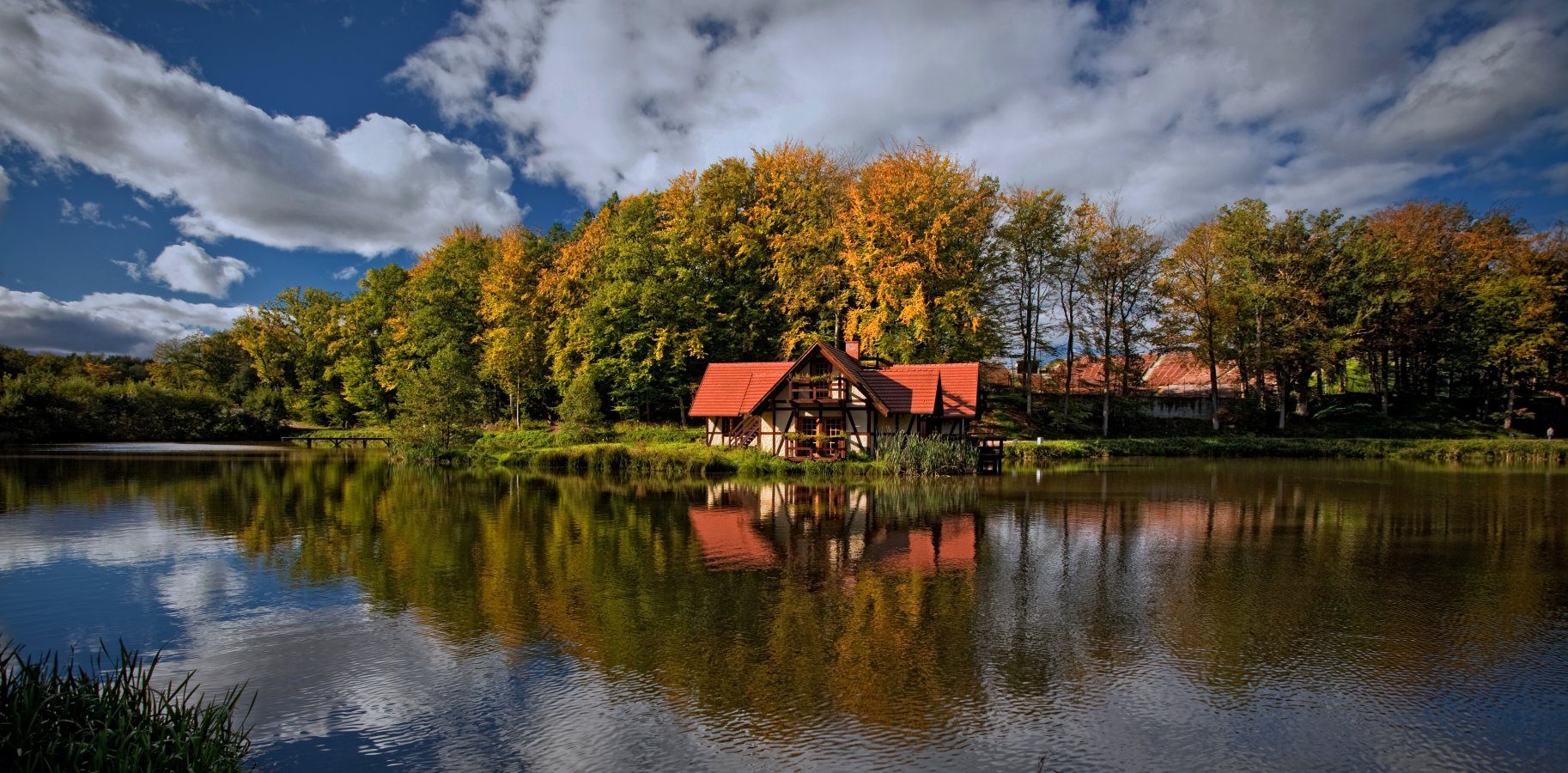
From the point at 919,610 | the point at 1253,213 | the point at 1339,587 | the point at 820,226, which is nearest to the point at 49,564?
the point at 919,610

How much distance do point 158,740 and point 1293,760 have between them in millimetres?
7770

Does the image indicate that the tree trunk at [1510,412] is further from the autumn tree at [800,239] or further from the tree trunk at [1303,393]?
the autumn tree at [800,239]

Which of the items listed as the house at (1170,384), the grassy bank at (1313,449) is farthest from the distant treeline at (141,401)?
the house at (1170,384)

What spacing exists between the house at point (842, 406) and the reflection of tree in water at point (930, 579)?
826cm

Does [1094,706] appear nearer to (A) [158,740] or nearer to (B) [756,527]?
(A) [158,740]

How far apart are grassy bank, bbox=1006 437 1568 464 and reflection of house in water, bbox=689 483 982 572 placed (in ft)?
49.4

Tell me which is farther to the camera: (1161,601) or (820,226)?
→ (820,226)

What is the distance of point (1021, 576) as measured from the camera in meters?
10.8

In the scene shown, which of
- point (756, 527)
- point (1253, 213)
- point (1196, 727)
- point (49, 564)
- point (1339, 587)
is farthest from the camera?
point (1253, 213)

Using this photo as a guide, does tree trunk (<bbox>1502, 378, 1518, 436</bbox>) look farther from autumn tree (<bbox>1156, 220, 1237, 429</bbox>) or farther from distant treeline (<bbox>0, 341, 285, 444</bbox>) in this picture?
distant treeline (<bbox>0, 341, 285, 444</bbox>)

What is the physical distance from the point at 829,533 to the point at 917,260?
816 inches

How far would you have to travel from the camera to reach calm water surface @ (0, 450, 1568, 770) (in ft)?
19.1

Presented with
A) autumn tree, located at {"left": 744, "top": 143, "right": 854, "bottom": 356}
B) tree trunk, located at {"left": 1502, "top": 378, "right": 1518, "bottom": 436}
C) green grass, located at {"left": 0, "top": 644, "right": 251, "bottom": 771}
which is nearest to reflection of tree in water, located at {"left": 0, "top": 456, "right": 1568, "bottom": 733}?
green grass, located at {"left": 0, "top": 644, "right": 251, "bottom": 771}

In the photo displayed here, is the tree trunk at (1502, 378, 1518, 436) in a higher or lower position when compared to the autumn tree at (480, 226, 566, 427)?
lower
